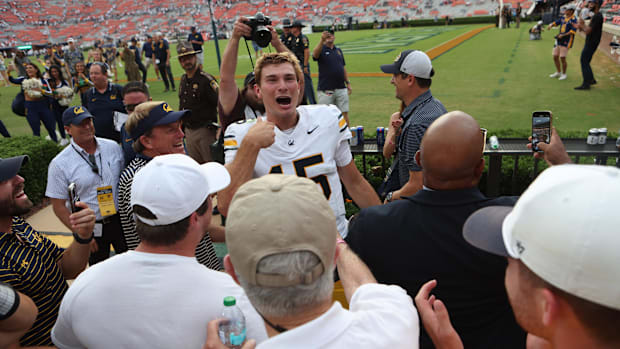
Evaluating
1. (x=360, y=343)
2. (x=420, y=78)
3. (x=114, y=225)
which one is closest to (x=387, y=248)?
(x=360, y=343)

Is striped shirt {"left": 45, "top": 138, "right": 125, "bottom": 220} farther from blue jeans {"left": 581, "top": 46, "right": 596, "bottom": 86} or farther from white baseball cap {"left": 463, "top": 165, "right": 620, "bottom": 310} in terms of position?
blue jeans {"left": 581, "top": 46, "right": 596, "bottom": 86}

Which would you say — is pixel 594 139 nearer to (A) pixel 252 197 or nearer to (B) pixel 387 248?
(B) pixel 387 248

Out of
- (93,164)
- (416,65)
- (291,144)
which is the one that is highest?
(416,65)

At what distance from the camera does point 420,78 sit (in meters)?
3.77

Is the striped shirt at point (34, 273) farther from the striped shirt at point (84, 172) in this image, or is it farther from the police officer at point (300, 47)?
the police officer at point (300, 47)

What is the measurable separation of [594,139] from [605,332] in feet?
14.8

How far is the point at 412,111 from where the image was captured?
12.1 feet

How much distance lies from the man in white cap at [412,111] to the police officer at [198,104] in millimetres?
2975

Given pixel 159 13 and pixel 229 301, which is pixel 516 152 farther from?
pixel 159 13

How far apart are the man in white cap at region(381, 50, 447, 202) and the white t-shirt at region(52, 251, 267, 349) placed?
6.82ft

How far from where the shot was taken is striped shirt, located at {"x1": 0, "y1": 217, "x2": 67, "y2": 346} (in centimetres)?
214

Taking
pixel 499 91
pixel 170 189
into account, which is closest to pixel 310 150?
pixel 170 189

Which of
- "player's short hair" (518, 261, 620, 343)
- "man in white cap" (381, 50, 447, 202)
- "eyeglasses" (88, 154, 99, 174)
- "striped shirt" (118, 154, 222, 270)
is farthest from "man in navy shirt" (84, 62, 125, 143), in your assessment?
"player's short hair" (518, 261, 620, 343)

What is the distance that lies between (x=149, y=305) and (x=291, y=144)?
1.55 metres
